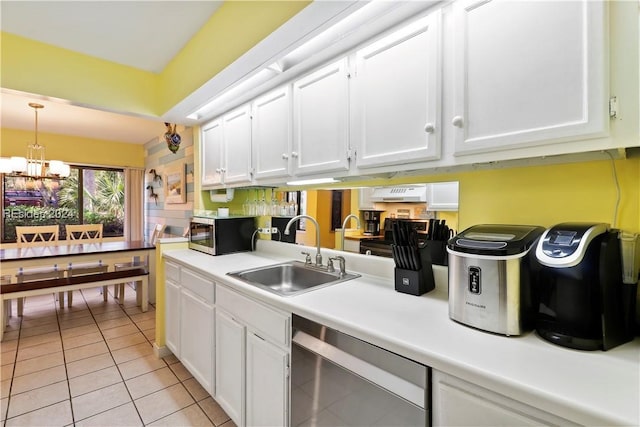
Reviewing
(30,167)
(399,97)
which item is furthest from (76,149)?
(399,97)

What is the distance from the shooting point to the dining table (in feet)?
9.84

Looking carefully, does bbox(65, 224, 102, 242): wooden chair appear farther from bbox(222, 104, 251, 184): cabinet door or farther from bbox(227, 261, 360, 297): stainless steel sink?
bbox(227, 261, 360, 297): stainless steel sink

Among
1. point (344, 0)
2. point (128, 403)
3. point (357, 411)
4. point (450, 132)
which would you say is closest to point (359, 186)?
point (450, 132)

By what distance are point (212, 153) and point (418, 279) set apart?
217 cm

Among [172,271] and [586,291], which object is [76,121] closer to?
[172,271]

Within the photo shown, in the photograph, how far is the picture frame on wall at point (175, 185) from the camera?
13.1 feet

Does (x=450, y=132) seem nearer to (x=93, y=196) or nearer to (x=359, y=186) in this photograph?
(x=359, y=186)

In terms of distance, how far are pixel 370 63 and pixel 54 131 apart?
18.2ft

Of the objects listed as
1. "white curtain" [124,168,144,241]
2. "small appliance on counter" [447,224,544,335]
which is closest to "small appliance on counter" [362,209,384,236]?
"small appliance on counter" [447,224,544,335]

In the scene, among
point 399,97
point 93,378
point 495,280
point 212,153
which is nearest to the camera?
point 495,280

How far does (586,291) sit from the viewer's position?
2.77ft

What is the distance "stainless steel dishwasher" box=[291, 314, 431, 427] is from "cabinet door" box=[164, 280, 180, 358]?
1.44 meters

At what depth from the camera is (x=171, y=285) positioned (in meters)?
2.46

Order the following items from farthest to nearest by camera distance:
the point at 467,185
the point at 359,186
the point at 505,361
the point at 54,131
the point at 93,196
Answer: the point at 93,196, the point at 54,131, the point at 359,186, the point at 467,185, the point at 505,361
